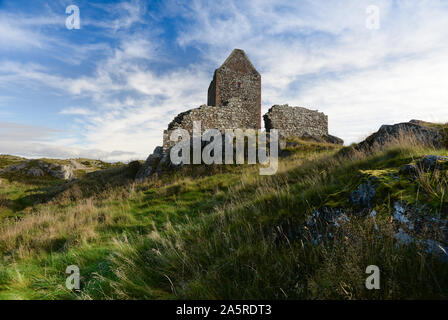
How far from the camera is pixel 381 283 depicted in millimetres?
1810

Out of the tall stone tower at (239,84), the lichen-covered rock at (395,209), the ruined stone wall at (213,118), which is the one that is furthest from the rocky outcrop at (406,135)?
the tall stone tower at (239,84)

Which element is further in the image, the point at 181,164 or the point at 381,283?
Answer: the point at 181,164

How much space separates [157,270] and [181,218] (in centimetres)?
404

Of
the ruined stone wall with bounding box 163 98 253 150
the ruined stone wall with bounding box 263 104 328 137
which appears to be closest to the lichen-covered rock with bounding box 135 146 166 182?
the ruined stone wall with bounding box 163 98 253 150

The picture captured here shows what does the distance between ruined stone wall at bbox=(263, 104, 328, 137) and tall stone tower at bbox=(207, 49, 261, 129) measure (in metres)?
2.63

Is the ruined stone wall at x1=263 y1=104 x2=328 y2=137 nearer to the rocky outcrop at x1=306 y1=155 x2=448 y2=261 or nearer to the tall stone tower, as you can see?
the tall stone tower

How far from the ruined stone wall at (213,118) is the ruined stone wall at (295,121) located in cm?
266

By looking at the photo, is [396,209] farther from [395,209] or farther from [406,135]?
[406,135]

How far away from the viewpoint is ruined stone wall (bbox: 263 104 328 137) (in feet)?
78.8

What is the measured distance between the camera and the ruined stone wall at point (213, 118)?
1905 cm

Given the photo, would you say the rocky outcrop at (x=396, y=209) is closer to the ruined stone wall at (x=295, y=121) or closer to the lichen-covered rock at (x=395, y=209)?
the lichen-covered rock at (x=395, y=209)
